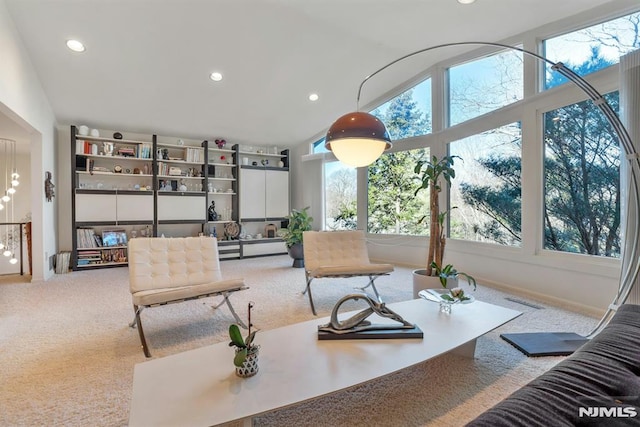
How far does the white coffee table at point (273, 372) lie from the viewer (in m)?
1.19

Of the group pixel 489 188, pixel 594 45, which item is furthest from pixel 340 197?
pixel 594 45

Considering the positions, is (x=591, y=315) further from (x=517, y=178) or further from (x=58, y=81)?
(x=58, y=81)

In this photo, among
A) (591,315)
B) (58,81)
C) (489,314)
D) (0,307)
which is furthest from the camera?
(58,81)

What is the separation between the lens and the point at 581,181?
3.30m

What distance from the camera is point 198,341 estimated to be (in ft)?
8.61

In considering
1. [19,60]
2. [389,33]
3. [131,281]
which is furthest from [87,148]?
[389,33]

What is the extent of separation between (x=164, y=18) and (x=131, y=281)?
115 inches

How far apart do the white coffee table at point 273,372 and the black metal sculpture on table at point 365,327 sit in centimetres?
4

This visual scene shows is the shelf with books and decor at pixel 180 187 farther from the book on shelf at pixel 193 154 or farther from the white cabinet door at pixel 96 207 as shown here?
the white cabinet door at pixel 96 207

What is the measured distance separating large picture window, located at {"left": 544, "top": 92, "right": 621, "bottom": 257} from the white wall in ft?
19.2

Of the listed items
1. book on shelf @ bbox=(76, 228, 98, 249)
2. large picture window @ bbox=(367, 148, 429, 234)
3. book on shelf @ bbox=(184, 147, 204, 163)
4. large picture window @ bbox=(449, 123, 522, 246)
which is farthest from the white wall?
large picture window @ bbox=(449, 123, 522, 246)

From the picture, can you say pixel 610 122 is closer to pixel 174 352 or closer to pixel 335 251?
pixel 335 251

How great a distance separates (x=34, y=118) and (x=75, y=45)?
118cm

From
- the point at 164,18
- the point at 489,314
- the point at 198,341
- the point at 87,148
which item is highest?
the point at 164,18
